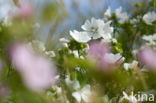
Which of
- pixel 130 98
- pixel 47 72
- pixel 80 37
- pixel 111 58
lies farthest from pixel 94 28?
pixel 47 72

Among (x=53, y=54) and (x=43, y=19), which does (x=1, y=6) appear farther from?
(x=43, y=19)

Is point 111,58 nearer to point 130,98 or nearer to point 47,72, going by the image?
point 47,72

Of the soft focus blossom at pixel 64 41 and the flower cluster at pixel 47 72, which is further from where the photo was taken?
the soft focus blossom at pixel 64 41

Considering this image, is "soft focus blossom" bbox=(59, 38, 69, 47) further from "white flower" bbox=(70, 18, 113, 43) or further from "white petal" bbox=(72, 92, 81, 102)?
"white petal" bbox=(72, 92, 81, 102)

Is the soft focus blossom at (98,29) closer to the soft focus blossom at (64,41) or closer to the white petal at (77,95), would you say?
the soft focus blossom at (64,41)

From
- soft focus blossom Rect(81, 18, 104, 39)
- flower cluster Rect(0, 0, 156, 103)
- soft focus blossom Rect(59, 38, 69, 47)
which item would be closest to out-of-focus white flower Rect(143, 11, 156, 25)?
soft focus blossom Rect(81, 18, 104, 39)

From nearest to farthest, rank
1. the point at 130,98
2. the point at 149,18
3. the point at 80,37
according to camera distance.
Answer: the point at 130,98 < the point at 80,37 < the point at 149,18

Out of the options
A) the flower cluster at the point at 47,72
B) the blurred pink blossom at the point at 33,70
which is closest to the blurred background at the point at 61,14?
the flower cluster at the point at 47,72

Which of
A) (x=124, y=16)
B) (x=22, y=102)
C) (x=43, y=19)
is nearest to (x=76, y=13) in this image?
(x=124, y=16)
